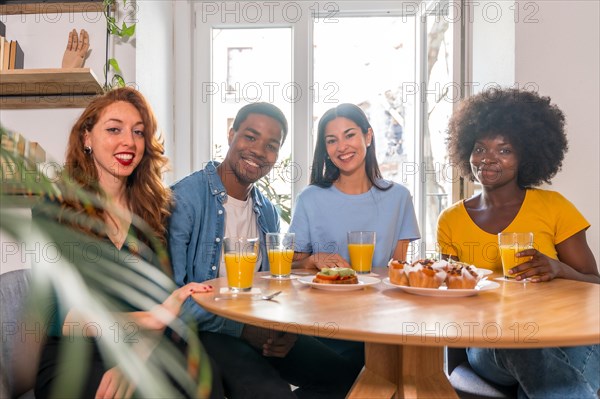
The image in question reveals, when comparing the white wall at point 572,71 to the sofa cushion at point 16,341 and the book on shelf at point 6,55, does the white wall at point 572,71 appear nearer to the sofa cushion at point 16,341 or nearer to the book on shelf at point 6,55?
the sofa cushion at point 16,341

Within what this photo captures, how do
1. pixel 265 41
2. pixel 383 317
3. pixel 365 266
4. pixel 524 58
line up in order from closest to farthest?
1. pixel 383 317
2. pixel 365 266
3. pixel 524 58
4. pixel 265 41

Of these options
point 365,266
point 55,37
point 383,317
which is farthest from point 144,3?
point 383,317

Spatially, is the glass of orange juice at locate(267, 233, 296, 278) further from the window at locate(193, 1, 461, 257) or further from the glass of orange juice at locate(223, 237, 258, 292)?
the window at locate(193, 1, 461, 257)

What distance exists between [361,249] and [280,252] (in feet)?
0.84

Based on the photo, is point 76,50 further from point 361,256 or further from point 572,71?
point 572,71

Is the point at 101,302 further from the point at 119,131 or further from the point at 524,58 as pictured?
the point at 524,58

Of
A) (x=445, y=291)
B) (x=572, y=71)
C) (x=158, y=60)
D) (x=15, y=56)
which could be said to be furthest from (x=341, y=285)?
(x=158, y=60)

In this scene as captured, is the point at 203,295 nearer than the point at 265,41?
Yes

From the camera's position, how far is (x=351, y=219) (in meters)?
2.01

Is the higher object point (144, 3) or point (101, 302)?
point (144, 3)

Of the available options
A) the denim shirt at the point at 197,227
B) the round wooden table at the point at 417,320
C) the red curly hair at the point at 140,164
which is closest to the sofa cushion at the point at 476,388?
the round wooden table at the point at 417,320

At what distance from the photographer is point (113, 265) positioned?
262 millimetres

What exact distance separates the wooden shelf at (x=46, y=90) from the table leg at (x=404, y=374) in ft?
5.92

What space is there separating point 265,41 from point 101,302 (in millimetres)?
3378
